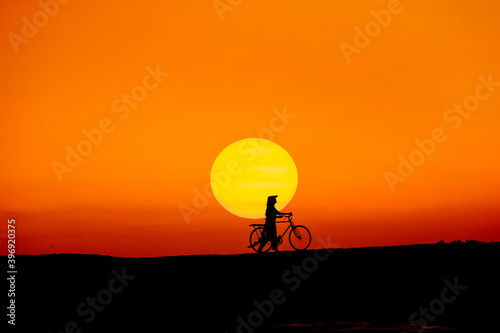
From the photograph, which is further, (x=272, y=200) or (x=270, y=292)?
(x=272, y=200)

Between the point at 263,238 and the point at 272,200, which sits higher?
the point at 272,200

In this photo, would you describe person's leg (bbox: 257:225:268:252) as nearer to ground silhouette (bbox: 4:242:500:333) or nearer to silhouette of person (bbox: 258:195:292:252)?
silhouette of person (bbox: 258:195:292:252)

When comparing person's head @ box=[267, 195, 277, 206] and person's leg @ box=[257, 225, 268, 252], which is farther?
person's leg @ box=[257, 225, 268, 252]

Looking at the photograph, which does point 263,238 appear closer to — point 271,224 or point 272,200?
point 271,224

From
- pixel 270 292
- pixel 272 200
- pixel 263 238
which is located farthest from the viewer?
pixel 263 238

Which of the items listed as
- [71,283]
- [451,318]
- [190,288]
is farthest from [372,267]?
[71,283]

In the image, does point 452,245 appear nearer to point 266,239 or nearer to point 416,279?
point 416,279

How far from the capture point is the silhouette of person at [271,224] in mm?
22844

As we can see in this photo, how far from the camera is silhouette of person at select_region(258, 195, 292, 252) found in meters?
22.8

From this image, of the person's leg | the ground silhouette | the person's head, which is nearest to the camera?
the ground silhouette

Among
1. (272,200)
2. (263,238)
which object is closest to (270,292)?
(272,200)

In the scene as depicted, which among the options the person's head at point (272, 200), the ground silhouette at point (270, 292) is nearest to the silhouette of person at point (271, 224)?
the person's head at point (272, 200)

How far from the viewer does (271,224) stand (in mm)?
23078

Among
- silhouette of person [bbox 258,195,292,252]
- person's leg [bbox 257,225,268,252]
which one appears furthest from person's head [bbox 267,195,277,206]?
person's leg [bbox 257,225,268,252]
